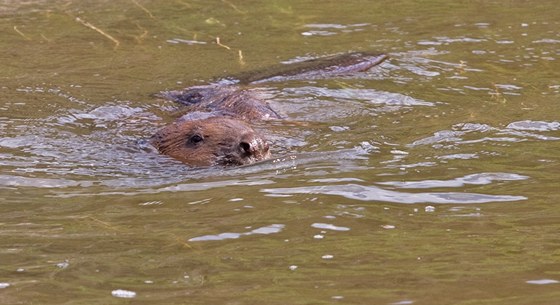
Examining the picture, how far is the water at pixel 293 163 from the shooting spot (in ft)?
12.2

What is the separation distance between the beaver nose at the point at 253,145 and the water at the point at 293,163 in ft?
0.64

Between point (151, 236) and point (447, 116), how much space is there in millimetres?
3283

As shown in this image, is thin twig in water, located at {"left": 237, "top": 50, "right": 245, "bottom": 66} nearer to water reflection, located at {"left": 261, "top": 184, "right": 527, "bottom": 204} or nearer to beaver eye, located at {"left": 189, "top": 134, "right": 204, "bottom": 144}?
beaver eye, located at {"left": 189, "top": 134, "right": 204, "bottom": 144}

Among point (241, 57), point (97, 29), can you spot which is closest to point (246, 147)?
point (241, 57)

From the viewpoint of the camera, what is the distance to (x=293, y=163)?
5965 mm

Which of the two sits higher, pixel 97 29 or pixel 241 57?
pixel 97 29

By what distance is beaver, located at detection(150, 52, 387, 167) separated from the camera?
612 cm

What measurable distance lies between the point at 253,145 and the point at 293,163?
0.25 metres

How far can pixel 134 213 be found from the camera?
489 centimetres

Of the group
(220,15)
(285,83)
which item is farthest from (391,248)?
(220,15)

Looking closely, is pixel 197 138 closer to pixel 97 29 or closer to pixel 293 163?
pixel 293 163

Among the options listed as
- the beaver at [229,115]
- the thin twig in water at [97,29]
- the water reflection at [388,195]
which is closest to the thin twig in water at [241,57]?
the beaver at [229,115]

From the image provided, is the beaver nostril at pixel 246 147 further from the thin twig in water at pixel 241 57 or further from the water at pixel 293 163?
the thin twig in water at pixel 241 57

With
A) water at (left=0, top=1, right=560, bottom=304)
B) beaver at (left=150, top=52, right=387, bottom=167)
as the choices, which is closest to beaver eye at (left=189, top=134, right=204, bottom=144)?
beaver at (left=150, top=52, right=387, bottom=167)
